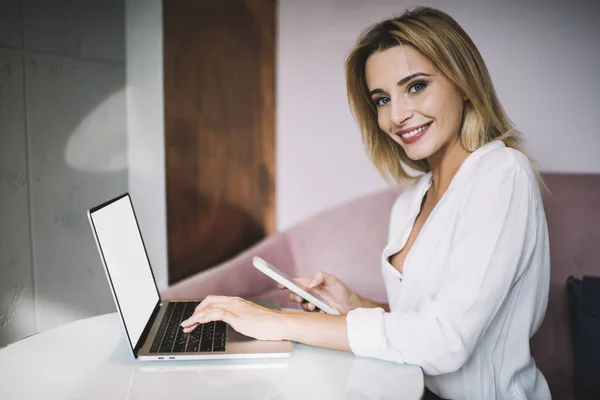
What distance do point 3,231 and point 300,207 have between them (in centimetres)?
127

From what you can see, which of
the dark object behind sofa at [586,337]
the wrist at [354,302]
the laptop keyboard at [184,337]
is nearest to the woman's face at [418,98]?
the wrist at [354,302]

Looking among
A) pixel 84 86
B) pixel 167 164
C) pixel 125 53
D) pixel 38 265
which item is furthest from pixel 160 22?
pixel 38 265

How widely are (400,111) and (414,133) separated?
0.22 feet

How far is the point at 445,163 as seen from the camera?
1251 millimetres

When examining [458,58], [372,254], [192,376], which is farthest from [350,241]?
[192,376]

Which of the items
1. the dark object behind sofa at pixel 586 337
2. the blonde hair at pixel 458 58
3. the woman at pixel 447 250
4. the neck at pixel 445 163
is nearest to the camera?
the woman at pixel 447 250

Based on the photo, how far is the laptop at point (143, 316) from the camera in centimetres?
86

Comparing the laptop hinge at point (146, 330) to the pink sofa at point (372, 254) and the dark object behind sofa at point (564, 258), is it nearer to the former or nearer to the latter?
the pink sofa at point (372, 254)

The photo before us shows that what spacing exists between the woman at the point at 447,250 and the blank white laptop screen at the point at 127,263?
0.33ft

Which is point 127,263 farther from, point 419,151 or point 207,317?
point 419,151

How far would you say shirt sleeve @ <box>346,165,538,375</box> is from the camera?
86cm

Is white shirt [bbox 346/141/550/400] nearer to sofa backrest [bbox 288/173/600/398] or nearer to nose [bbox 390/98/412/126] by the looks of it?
nose [bbox 390/98/412/126]

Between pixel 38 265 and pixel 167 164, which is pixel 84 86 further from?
pixel 38 265

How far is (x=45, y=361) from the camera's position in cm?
89
